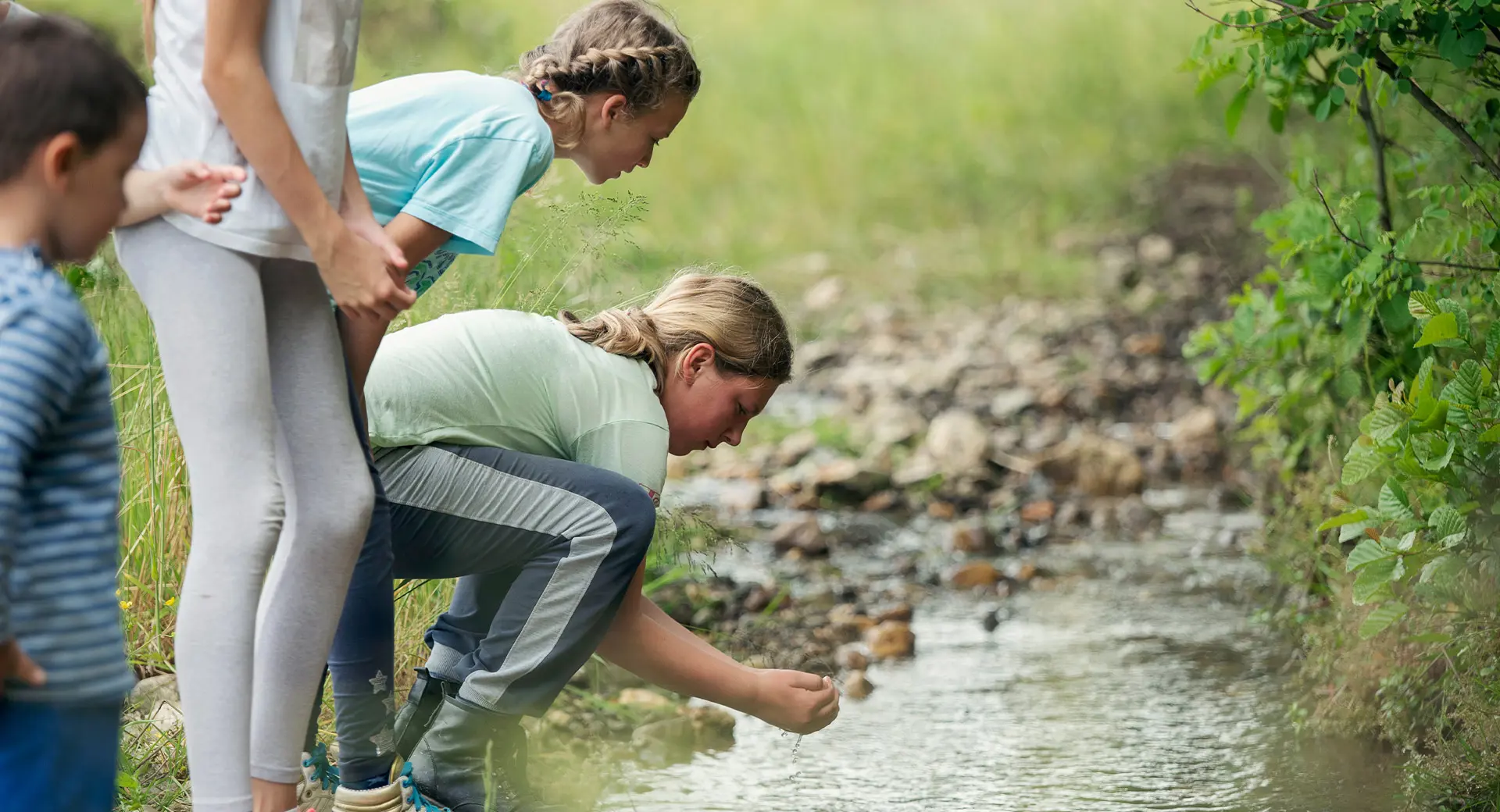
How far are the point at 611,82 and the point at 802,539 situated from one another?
2357 mm

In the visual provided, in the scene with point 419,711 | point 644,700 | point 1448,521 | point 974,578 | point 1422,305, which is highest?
point 1422,305

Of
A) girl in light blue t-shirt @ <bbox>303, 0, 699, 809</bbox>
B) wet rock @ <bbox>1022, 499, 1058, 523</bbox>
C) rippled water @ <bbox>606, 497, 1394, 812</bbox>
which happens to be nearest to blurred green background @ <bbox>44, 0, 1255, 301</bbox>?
wet rock @ <bbox>1022, 499, 1058, 523</bbox>

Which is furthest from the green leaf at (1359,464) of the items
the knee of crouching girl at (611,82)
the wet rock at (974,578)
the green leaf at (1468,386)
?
the wet rock at (974,578)

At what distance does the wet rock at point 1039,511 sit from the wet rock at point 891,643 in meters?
1.32

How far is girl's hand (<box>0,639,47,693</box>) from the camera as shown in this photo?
1.50 m

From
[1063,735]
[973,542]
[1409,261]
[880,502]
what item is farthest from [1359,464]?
[880,502]

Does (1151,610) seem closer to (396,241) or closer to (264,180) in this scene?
(396,241)

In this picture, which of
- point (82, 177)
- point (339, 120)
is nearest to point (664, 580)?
point (339, 120)

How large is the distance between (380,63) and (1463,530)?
3.38 m

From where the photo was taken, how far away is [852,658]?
3.53m

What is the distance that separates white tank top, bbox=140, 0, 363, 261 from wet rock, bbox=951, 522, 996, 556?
293cm

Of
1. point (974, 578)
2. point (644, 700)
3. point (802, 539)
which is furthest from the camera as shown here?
point (802, 539)

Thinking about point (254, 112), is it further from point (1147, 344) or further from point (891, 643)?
point (1147, 344)

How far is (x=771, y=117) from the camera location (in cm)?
1005
